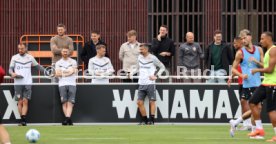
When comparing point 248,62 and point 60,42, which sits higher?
point 60,42

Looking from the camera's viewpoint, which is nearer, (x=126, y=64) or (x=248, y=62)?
(x=248, y=62)

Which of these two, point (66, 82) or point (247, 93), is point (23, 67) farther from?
point (247, 93)

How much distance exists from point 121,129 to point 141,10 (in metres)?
11.3

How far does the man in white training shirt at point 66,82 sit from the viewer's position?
25.7 m

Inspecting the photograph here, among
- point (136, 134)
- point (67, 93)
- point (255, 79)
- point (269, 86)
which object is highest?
point (255, 79)

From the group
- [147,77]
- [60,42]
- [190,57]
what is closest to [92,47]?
[60,42]

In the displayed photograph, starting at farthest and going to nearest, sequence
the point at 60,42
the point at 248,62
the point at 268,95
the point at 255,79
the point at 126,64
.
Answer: the point at 126,64 < the point at 60,42 < the point at 255,79 < the point at 248,62 < the point at 268,95

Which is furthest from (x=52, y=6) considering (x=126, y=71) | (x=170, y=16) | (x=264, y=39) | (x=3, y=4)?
(x=264, y=39)

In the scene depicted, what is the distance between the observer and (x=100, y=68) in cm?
2636

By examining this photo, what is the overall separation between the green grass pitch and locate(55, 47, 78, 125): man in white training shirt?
0.88m

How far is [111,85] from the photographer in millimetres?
26406

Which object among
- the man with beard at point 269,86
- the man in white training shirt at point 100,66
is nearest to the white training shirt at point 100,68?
the man in white training shirt at point 100,66

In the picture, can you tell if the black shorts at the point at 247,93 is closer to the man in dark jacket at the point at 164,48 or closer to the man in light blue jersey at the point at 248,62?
the man in light blue jersey at the point at 248,62

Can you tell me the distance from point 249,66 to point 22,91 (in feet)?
22.2
